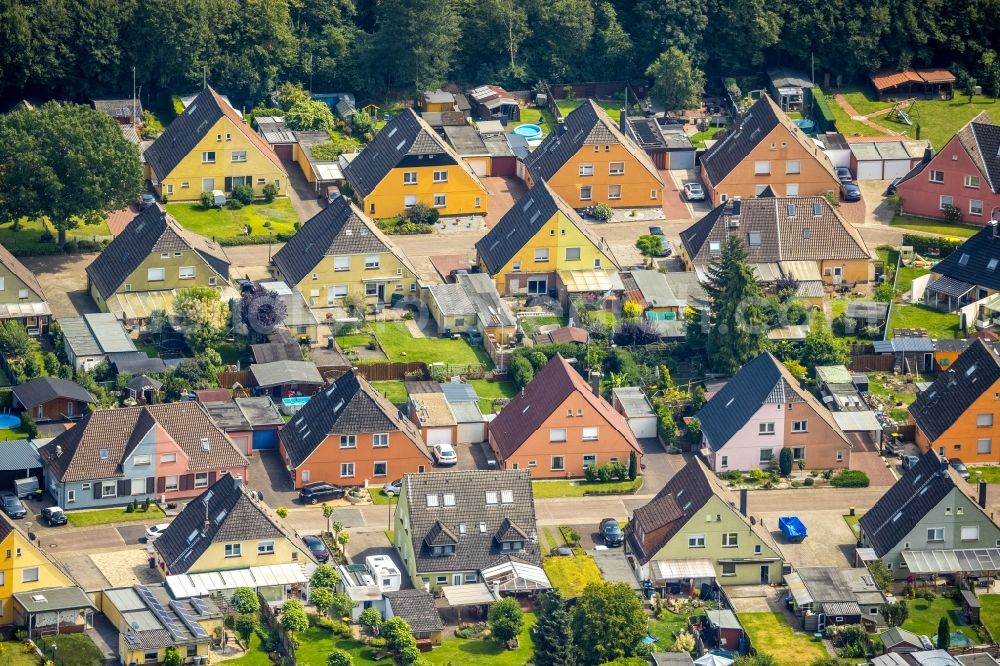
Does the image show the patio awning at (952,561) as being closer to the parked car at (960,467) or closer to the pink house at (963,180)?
the parked car at (960,467)

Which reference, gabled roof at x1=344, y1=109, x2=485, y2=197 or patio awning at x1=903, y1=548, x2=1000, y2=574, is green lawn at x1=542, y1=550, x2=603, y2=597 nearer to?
patio awning at x1=903, y1=548, x2=1000, y2=574

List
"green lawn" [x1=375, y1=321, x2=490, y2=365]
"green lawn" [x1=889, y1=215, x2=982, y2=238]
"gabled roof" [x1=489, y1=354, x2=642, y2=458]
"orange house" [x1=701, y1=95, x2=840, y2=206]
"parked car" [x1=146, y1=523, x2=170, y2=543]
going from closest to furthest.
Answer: "parked car" [x1=146, y1=523, x2=170, y2=543], "gabled roof" [x1=489, y1=354, x2=642, y2=458], "green lawn" [x1=375, y1=321, x2=490, y2=365], "green lawn" [x1=889, y1=215, x2=982, y2=238], "orange house" [x1=701, y1=95, x2=840, y2=206]

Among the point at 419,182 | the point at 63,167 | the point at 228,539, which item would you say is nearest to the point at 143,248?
the point at 63,167

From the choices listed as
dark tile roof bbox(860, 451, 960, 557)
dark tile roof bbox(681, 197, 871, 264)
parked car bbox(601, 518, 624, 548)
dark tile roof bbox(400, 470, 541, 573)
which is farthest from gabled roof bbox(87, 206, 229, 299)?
dark tile roof bbox(860, 451, 960, 557)

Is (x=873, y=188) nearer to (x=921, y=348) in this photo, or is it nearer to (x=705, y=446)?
(x=921, y=348)

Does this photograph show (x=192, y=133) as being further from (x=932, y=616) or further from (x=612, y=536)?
(x=932, y=616)
